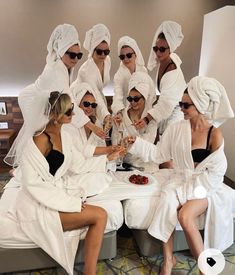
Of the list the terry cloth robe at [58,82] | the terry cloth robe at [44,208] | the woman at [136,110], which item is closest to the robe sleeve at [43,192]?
the terry cloth robe at [44,208]

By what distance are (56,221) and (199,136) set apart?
1.09 metres

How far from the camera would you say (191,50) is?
3.88 m

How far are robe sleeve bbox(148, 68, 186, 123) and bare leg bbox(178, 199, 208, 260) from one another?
Result: 3.27 ft

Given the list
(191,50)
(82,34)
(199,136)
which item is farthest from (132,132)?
(191,50)

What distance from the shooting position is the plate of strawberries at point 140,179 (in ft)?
6.36

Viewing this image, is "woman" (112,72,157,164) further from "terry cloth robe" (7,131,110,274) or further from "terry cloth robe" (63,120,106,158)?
"terry cloth robe" (7,131,110,274)

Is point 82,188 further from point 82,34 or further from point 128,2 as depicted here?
point 128,2

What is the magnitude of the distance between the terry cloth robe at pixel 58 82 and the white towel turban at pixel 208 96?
0.99 metres

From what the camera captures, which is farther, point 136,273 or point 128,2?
point 128,2

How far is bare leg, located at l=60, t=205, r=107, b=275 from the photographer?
155 cm

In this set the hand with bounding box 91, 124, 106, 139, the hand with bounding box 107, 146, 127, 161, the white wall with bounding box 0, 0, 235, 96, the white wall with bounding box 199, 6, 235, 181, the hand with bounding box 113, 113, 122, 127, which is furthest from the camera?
the white wall with bounding box 0, 0, 235, 96

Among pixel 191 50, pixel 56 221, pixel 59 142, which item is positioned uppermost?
pixel 191 50

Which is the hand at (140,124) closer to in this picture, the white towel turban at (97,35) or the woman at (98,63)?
the woman at (98,63)

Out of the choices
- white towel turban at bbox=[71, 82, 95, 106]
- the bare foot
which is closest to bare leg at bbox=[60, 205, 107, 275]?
the bare foot
